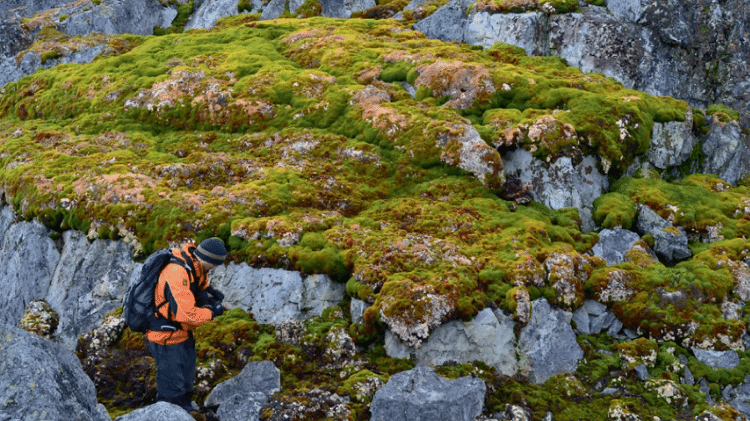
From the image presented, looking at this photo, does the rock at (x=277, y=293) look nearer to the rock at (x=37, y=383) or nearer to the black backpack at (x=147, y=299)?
the black backpack at (x=147, y=299)

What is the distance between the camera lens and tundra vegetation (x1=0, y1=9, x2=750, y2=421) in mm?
14102

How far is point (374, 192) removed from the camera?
63.3 feet

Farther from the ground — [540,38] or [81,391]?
[540,38]

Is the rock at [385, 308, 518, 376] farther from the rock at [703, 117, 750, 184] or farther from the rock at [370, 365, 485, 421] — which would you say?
the rock at [703, 117, 750, 184]

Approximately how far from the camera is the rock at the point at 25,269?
58.4ft

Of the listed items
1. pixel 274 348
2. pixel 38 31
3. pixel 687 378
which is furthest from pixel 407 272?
pixel 38 31

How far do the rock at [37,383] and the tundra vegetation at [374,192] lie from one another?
473cm

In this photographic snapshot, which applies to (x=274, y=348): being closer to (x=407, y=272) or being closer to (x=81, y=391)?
(x=407, y=272)

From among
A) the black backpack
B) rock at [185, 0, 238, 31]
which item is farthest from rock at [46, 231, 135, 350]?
rock at [185, 0, 238, 31]

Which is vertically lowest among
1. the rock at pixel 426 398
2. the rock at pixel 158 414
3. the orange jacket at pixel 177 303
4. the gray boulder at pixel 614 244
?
the rock at pixel 426 398

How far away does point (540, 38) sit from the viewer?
1078 inches

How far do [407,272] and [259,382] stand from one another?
4.82m

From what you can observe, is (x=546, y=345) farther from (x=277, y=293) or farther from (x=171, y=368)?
(x=171, y=368)

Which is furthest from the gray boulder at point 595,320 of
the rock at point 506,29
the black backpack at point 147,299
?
the rock at point 506,29
